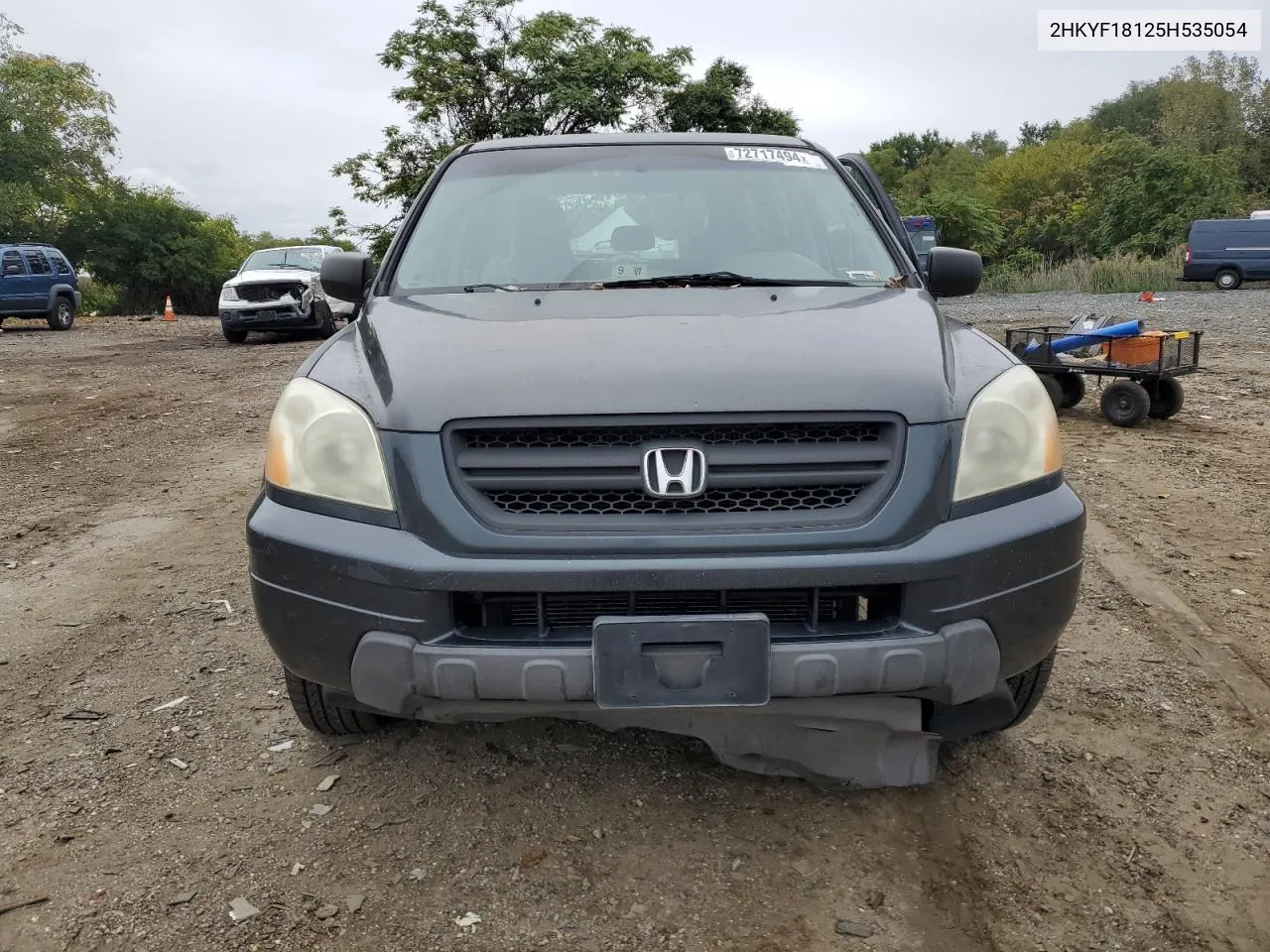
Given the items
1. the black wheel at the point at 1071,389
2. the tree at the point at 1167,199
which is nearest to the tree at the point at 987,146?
the tree at the point at 1167,199

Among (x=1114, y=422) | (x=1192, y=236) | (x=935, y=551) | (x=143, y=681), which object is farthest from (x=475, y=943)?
(x=1192, y=236)

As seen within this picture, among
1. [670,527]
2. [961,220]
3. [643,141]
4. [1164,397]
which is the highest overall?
[961,220]

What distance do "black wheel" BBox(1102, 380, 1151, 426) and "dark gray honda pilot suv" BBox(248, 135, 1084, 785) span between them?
19.3ft

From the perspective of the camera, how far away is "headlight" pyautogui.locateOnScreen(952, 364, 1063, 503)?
7.45 ft

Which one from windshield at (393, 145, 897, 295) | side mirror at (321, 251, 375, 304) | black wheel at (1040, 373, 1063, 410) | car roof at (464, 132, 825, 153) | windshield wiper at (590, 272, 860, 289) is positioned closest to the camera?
windshield wiper at (590, 272, 860, 289)

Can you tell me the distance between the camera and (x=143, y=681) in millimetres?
3432

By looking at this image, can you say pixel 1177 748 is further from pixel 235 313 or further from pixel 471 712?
pixel 235 313

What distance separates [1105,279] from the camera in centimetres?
2647

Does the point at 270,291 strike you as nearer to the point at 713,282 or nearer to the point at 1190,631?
the point at 713,282

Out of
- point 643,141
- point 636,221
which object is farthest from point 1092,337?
point 636,221

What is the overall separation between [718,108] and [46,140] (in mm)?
21175

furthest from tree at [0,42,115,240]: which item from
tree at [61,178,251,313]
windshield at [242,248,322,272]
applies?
windshield at [242,248,322,272]

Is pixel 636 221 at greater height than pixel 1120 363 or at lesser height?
greater

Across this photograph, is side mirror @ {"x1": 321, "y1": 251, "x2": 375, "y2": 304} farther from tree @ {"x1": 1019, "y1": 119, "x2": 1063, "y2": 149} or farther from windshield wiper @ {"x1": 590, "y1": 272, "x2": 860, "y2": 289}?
tree @ {"x1": 1019, "y1": 119, "x2": 1063, "y2": 149}
